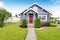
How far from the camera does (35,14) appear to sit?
3475cm

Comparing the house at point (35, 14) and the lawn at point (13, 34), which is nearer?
the lawn at point (13, 34)

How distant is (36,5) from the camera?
35.6 m

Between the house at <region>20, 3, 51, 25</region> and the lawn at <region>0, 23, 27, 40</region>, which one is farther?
the house at <region>20, 3, 51, 25</region>

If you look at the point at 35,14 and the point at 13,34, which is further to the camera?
the point at 35,14

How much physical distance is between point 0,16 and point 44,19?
38.8 ft

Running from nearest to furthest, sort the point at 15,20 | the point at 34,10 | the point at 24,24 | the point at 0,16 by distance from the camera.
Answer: the point at 24,24
the point at 34,10
the point at 0,16
the point at 15,20

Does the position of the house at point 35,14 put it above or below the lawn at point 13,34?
above

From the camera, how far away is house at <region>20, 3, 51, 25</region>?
3419 centimetres

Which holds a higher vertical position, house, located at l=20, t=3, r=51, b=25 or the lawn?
house, located at l=20, t=3, r=51, b=25

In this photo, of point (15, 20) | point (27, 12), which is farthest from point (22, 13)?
point (15, 20)

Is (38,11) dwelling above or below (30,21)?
above

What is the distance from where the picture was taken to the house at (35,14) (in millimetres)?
34188

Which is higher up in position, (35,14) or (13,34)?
(35,14)

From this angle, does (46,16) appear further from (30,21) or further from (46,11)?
(30,21)
